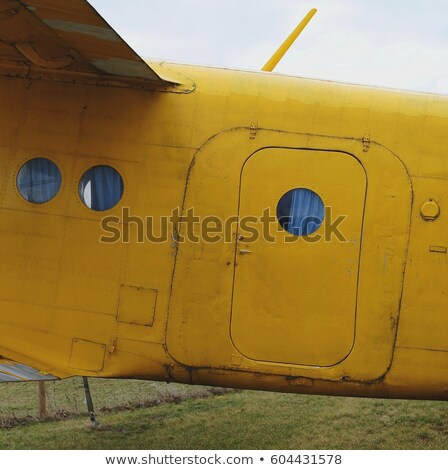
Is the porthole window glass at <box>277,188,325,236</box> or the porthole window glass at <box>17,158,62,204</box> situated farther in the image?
the porthole window glass at <box>17,158,62,204</box>

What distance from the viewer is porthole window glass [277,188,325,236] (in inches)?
250

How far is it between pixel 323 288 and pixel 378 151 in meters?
1.29

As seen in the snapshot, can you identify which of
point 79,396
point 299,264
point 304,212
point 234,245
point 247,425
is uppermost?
point 304,212

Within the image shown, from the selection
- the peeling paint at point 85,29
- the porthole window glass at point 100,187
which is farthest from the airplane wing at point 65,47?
the porthole window glass at point 100,187

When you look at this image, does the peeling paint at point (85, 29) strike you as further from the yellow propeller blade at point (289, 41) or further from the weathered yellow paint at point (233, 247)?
the yellow propeller blade at point (289, 41)

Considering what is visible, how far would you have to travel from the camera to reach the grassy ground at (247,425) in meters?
8.77

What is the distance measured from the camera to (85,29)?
18.1 ft

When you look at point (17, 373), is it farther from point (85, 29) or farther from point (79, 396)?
point (79, 396)

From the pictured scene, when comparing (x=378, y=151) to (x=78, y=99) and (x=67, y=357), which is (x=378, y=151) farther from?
(x=67, y=357)

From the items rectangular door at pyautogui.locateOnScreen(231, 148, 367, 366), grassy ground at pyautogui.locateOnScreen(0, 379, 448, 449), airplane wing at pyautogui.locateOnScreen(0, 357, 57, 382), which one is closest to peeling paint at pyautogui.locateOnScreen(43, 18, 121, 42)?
rectangular door at pyautogui.locateOnScreen(231, 148, 367, 366)

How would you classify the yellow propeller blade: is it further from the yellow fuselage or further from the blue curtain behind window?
the blue curtain behind window

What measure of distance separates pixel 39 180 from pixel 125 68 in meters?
1.27

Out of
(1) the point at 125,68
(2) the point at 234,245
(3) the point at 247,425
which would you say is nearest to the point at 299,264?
(2) the point at 234,245

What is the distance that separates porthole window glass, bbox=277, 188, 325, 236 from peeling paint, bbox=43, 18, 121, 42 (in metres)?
1.95
